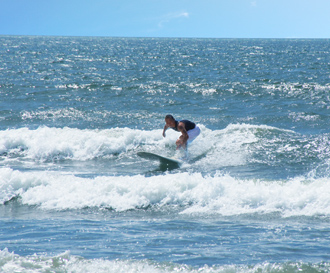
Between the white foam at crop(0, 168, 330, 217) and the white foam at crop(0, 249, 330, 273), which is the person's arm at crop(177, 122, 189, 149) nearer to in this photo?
the white foam at crop(0, 168, 330, 217)

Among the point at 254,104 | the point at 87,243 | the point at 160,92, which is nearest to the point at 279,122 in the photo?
the point at 254,104

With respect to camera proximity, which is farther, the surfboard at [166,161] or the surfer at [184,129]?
the surfboard at [166,161]

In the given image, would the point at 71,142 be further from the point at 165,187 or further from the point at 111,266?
the point at 111,266

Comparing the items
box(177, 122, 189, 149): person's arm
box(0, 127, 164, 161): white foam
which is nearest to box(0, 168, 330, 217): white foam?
box(177, 122, 189, 149): person's arm

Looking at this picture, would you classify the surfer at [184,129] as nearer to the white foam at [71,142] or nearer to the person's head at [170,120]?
the person's head at [170,120]

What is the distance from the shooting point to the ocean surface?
5.91 meters

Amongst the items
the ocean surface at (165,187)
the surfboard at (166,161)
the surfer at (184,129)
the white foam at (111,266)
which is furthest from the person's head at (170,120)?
the white foam at (111,266)

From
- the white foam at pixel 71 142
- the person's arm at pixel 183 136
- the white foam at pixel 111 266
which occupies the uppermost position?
the person's arm at pixel 183 136

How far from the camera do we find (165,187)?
9234 millimetres

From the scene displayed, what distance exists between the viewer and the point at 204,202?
865 cm

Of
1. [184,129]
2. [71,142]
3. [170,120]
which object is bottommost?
[71,142]

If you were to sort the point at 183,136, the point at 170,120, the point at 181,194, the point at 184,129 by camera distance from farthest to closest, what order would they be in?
the point at 183,136 < the point at 184,129 < the point at 170,120 < the point at 181,194

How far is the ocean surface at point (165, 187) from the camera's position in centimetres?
591

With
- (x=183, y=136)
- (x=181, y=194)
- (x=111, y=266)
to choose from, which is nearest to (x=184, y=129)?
(x=183, y=136)
